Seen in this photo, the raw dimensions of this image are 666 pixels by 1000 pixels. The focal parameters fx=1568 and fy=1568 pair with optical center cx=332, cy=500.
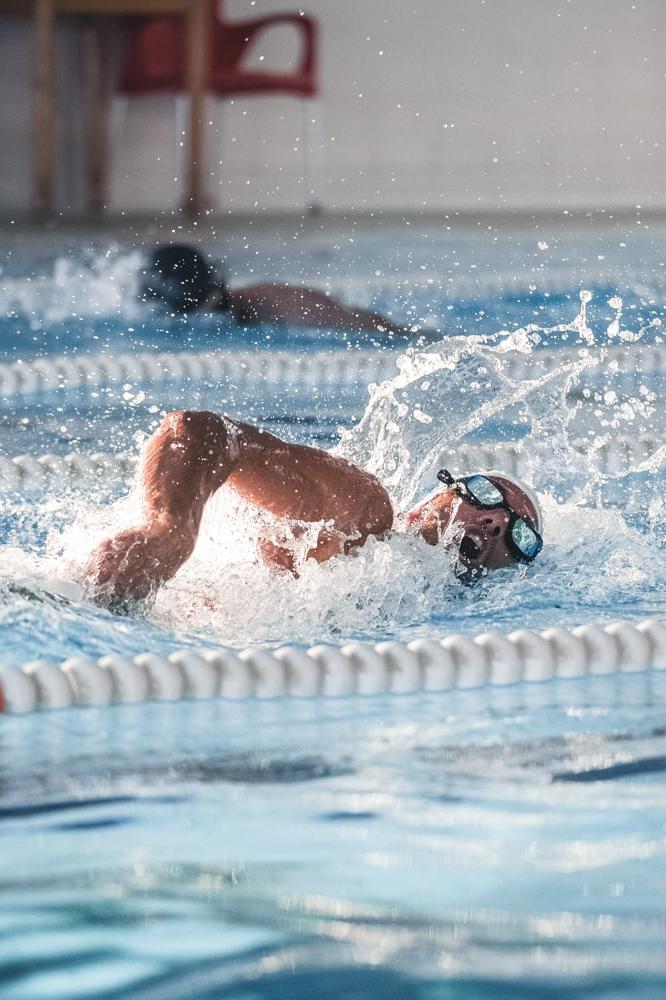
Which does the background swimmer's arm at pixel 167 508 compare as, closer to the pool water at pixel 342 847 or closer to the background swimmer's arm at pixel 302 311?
the pool water at pixel 342 847

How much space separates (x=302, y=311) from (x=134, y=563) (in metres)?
3.45

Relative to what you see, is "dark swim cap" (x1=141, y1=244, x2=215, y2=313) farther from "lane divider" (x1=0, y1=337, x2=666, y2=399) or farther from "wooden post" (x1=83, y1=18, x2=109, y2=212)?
"wooden post" (x1=83, y1=18, x2=109, y2=212)

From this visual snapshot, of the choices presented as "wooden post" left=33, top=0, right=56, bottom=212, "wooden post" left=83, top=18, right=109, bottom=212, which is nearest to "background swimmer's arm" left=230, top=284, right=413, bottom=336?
"wooden post" left=33, top=0, right=56, bottom=212

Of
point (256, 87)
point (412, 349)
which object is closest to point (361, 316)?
point (412, 349)

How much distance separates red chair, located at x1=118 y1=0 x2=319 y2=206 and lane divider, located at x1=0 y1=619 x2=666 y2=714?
250 inches

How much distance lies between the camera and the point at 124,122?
9.13 metres

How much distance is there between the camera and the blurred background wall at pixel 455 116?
9.42m

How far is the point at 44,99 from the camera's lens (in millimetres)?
8062

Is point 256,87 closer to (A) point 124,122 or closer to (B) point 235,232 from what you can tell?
(B) point 235,232

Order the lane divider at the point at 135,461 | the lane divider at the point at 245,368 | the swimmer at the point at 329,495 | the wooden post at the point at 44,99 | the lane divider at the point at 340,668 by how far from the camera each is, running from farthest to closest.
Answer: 1. the wooden post at the point at 44,99
2. the lane divider at the point at 245,368
3. the lane divider at the point at 135,461
4. the swimmer at the point at 329,495
5. the lane divider at the point at 340,668

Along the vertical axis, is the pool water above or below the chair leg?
below

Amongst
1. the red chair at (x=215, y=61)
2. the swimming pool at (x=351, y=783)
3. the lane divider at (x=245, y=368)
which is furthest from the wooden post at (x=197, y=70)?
the swimming pool at (x=351, y=783)

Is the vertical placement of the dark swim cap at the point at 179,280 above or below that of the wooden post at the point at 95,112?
below

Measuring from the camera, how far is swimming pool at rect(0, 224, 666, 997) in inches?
51.1
